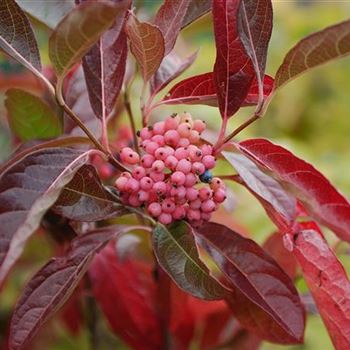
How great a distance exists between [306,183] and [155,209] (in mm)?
152

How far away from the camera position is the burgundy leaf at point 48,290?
0.66 metres

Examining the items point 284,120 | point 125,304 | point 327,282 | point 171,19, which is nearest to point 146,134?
point 171,19

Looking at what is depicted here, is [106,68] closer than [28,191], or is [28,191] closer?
[28,191]

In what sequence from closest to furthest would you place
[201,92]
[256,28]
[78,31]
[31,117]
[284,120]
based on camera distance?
[78,31] < [256,28] < [201,92] < [31,117] < [284,120]

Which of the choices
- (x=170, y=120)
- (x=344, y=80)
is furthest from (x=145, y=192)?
(x=344, y=80)

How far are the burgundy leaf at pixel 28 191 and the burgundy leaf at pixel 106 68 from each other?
3.2 inches

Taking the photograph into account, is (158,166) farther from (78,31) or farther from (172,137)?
(78,31)

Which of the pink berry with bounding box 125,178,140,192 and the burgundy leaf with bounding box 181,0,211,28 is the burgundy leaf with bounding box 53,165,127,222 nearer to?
the pink berry with bounding box 125,178,140,192

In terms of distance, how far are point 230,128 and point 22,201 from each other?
119 cm

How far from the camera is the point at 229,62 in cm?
68

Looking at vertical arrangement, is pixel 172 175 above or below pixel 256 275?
above

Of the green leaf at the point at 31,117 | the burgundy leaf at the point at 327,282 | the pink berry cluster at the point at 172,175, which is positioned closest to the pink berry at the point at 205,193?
the pink berry cluster at the point at 172,175

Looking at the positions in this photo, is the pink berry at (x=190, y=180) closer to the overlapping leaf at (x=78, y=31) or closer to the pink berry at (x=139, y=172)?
the pink berry at (x=139, y=172)

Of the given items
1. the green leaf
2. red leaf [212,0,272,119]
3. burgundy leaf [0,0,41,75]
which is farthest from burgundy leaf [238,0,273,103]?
the green leaf
